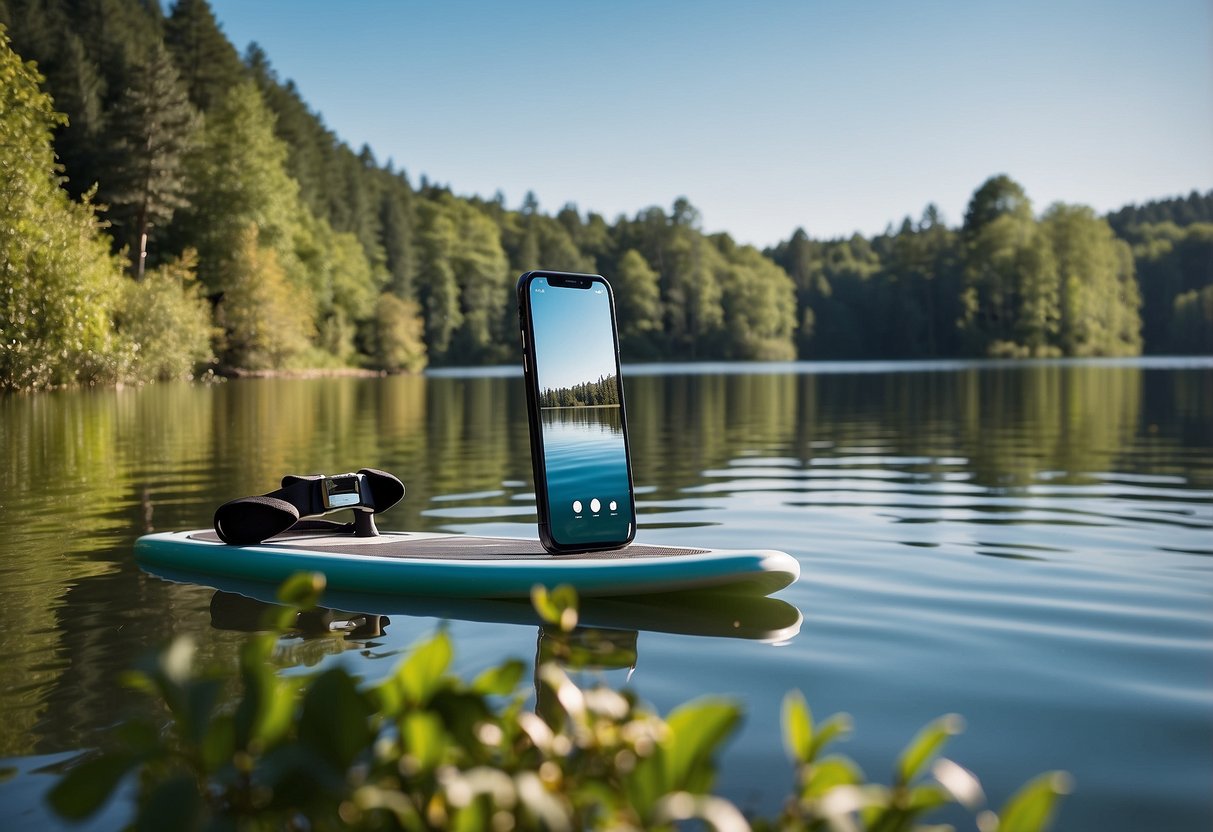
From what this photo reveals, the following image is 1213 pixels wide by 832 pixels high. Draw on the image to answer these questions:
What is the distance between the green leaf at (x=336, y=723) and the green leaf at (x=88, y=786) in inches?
9.8

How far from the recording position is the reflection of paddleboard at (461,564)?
223 inches

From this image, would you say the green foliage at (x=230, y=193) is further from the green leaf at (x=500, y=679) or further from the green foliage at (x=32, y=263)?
the green leaf at (x=500, y=679)

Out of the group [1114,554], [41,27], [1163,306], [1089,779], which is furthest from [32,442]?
[1163,306]

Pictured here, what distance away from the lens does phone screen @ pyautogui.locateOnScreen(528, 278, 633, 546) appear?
605cm

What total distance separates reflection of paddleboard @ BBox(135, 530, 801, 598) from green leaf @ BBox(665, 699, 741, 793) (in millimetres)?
4145

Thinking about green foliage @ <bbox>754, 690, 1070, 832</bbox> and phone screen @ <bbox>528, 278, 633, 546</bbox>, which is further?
phone screen @ <bbox>528, 278, 633, 546</bbox>

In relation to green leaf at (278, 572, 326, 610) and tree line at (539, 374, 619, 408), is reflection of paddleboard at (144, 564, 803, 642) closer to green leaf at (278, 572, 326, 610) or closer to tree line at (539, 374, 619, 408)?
tree line at (539, 374, 619, 408)

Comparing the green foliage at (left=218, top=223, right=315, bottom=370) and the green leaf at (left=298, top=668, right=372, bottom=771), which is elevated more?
the green foliage at (left=218, top=223, right=315, bottom=370)

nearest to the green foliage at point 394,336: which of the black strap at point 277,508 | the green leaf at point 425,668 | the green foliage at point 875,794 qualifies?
the black strap at point 277,508

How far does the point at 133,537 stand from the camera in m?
8.54

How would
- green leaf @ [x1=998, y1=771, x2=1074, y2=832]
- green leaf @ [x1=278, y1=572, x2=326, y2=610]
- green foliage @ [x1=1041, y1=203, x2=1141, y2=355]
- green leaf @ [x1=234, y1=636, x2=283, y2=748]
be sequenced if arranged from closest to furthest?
green leaf @ [x1=998, y1=771, x2=1074, y2=832] → green leaf @ [x1=234, y1=636, x2=283, y2=748] → green leaf @ [x1=278, y1=572, x2=326, y2=610] → green foliage @ [x1=1041, y1=203, x2=1141, y2=355]

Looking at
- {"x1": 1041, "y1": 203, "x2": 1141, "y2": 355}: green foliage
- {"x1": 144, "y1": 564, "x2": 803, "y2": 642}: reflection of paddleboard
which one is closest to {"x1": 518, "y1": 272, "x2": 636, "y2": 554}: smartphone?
{"x1": 144, "y1": 564, "x2": 803, "y2": 642}: reflection of paddleboard

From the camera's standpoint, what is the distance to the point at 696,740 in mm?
1452

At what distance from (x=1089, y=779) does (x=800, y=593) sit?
2.88 m
